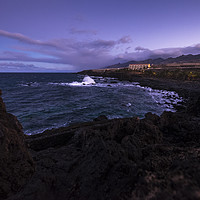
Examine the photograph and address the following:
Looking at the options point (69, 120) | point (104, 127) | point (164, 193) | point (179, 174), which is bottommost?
point (69, 120)

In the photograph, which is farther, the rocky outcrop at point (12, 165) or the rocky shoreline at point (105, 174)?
the rocky outcrop at point (12, 165)

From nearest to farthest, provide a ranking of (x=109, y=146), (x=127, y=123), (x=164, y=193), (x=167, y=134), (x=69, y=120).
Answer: (x=164, y=193), (x=109, y=146), (x=127, y=123), (x=167, y=134), (x=69, y=120)

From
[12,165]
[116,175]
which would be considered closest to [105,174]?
[116,175]

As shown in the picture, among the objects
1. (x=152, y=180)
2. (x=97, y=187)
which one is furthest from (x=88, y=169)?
(x=152, y=180)

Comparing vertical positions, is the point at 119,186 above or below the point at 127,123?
above

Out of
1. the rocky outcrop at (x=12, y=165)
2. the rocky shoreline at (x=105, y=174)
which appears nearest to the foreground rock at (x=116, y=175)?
the rocky shoreline at (x=105, y=174)

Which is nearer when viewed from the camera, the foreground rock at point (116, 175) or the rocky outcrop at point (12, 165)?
the foreground rock at point (116, 175)

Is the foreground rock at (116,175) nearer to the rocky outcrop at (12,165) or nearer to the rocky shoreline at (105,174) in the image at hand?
the rocky shoreline at (105,174)

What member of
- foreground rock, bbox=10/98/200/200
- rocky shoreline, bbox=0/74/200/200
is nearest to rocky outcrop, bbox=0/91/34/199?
rocky shoreline, bbox=0/74/200/200

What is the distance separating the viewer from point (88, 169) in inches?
134

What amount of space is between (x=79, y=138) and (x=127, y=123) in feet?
10.2

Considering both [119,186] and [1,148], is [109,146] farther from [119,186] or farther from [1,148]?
[1,148]

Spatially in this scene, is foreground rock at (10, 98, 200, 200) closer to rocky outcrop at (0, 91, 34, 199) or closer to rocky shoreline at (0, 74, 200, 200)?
rocky shoreline at (0, 74, 200, 200)

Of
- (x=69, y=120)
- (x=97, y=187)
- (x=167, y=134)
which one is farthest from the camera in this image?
(x=69, y=120)
